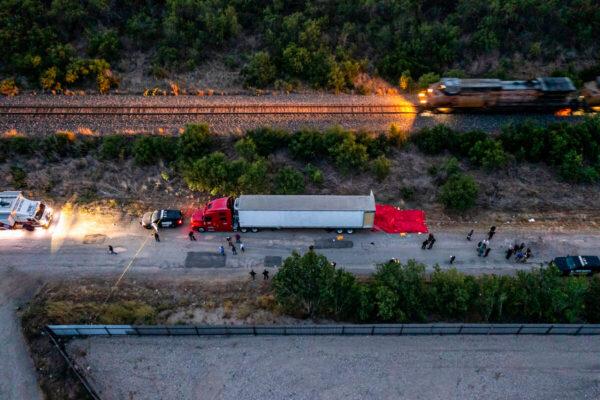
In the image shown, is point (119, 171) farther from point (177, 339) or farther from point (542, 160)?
point (542, 160)

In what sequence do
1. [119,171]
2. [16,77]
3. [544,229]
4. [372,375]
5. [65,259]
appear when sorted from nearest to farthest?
1. [372,375]
2. [65,259]
3. [544,229]
4. [119,171]
5. [16,77]

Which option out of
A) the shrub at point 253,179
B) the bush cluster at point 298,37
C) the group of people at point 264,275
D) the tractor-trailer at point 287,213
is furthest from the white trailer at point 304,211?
the bush cluster at point 298,37

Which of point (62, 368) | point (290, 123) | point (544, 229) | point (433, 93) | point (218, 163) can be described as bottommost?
point (62, 368)

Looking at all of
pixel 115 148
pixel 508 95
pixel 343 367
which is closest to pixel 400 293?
pixel 343 367

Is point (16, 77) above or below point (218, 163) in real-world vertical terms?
above

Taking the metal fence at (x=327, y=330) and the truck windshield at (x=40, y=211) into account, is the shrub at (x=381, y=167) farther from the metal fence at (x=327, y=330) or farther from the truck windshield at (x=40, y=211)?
the truck windshield at (x=40, y=211)

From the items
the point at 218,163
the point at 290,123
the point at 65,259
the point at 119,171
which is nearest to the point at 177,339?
the point at 65,259

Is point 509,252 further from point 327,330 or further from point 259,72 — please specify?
point 259,72

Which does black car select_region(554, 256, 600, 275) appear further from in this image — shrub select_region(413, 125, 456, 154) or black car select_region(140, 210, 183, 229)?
black car select_region(140, 210, 183, 229)
